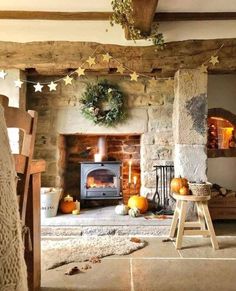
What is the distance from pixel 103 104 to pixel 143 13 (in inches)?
58.9

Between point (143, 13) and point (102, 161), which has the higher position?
point (143, 13)

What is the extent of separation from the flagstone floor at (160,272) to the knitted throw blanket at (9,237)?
186 centimetres

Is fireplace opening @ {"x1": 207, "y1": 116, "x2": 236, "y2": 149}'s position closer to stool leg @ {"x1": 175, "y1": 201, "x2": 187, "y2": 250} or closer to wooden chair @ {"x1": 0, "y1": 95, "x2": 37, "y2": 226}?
stool leg @ {"x1": 175, "y1": 201, "x2": 187, "y2": 250}

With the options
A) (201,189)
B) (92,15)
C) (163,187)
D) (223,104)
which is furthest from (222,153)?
(92,15)

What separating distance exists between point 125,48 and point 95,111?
34.7 inches

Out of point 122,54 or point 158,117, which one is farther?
point 158,117

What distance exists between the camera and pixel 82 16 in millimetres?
3480

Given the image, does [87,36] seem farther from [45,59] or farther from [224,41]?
[224,41]

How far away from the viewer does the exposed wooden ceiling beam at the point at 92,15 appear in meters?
3.44

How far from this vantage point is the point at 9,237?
53 centimetres

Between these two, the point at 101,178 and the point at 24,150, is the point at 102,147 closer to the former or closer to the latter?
the point at 101,178

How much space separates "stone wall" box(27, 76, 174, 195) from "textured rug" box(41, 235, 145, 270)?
1.06 m

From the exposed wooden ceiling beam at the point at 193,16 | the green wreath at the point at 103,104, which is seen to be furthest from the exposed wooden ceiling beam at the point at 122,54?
the green wreath at the point at 103,104

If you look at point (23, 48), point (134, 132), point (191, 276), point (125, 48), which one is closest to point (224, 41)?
point (125, 48)
